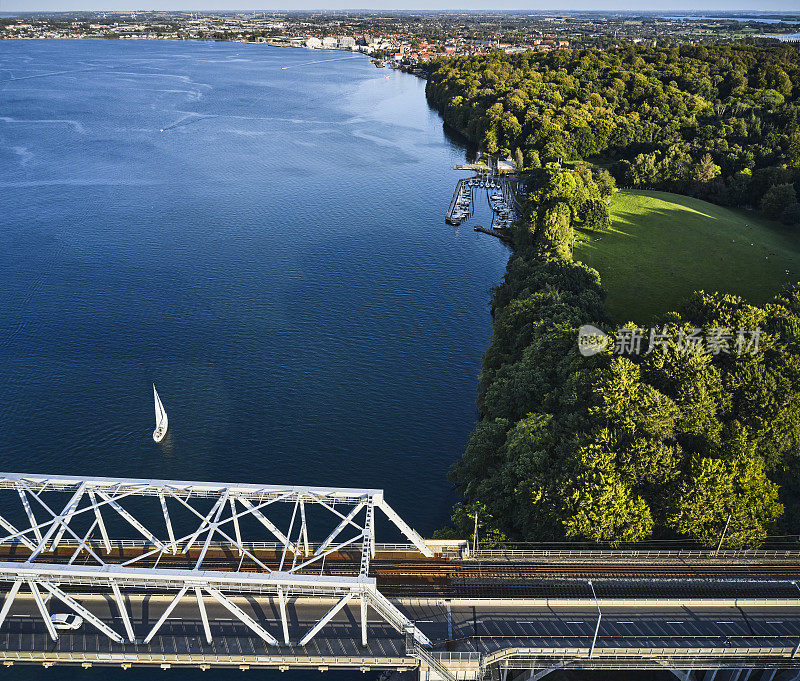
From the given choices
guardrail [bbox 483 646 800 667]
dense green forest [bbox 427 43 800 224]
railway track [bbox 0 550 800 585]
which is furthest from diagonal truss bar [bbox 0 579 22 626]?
dense green forest [bbox 427 43 800 224]

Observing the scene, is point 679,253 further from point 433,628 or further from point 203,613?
point 203,613

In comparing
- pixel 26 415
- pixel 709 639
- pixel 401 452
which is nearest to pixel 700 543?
pixel 709 639

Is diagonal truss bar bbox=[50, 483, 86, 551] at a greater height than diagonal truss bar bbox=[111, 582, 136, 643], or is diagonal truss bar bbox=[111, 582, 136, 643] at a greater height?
diagonal truss bar bbox=[50, 483, 86, 551]

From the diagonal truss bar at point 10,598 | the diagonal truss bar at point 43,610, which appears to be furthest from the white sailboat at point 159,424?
the diagonal truss bar at point 10,598

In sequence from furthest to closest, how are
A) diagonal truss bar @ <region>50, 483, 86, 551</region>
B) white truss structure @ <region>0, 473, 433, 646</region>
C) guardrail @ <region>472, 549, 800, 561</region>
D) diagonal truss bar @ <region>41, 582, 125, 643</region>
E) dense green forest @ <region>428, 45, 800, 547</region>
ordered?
dense green forest @ <region>428, 45, 800, 547</region> → guardrail @ <region>472, 549, 800, 561</region> → diagonal truss bar @ <region>50, 483, 86, 551</region> → white truss structure @ <region>0, 473, 433, 646</region> → diagonal truss bar @ <region>41, 582, 125, 643</region>

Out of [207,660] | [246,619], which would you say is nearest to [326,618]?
[246,619]

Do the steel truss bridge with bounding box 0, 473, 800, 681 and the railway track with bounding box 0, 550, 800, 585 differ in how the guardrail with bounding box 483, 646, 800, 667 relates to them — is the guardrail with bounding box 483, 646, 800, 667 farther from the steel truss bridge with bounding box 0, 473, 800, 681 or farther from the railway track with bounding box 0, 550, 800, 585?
the railway track with bounding box 0, 550, 800, 585

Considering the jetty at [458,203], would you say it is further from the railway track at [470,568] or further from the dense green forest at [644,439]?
the railway track at [470,568]
